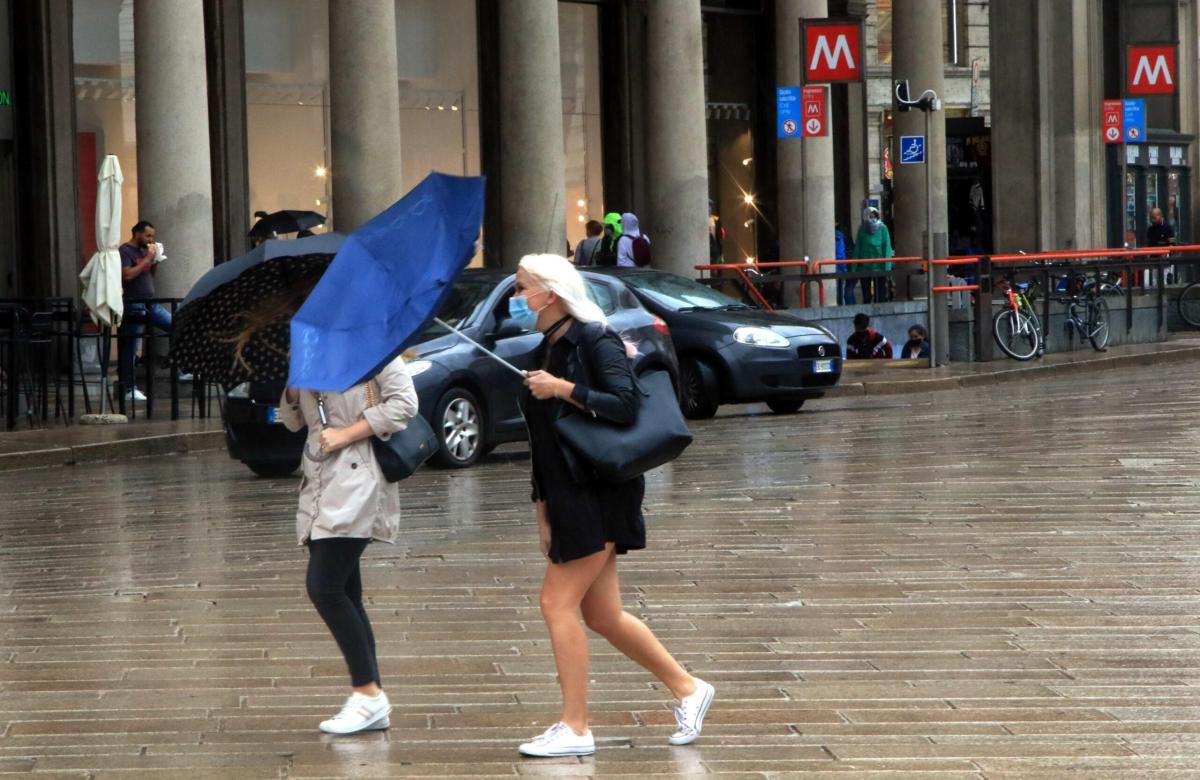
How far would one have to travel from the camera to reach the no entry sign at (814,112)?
96.7 feet

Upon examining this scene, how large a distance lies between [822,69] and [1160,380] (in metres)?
6.10

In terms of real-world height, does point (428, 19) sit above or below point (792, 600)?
above

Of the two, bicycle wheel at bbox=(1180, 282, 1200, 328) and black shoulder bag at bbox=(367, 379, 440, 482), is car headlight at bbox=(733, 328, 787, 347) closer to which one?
black shoulder bag at bbox=(367, 379, 440, 482)

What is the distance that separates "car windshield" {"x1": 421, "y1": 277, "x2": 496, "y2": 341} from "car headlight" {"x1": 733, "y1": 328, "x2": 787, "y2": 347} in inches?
157

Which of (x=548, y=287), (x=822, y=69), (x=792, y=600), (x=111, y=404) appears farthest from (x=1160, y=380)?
(x=548, y=287)

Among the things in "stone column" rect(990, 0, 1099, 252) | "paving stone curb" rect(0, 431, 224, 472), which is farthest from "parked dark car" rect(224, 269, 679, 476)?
"stone column" rect(990, 0, 1099, 252)

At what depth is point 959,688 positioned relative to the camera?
761 centimetres

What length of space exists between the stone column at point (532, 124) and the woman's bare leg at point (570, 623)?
21147mm

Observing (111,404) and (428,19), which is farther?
(428,19)

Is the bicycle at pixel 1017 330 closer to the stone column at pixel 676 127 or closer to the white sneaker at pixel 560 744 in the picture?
the stone column at pixel 676 127

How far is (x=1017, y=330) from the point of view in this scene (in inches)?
1111

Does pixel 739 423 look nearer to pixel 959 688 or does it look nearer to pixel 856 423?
pixel 856 423

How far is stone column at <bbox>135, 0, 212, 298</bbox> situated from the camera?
22.7 m

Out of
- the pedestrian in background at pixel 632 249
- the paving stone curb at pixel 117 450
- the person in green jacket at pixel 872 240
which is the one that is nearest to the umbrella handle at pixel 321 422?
the paving stone curb at pixel 117 450
